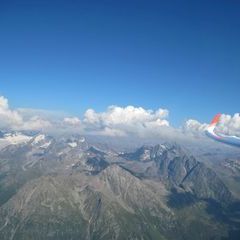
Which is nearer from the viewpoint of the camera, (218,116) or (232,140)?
(232,140)

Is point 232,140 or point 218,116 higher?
point 218,116
